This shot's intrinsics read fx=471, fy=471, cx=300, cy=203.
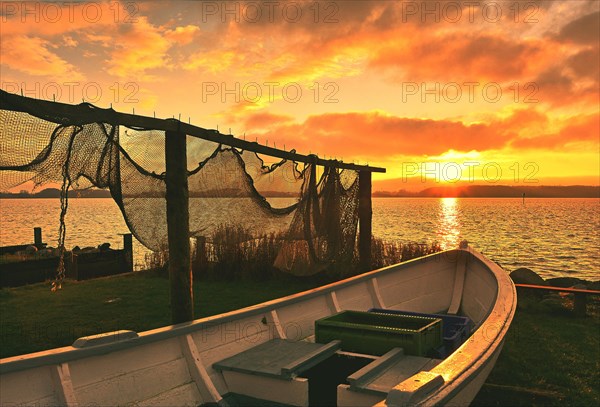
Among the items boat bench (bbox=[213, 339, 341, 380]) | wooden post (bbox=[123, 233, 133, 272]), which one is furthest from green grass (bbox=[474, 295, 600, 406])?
wooden post (bbox=[123, 233, 133, 272])

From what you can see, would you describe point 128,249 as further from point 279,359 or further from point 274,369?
point 274,369

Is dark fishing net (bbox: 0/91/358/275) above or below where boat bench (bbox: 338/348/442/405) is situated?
above

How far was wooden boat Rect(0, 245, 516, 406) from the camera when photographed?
366 cm

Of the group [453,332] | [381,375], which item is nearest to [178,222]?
[381,375]

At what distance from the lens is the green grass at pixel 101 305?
934 cm

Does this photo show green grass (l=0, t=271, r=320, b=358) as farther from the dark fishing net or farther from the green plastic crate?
the green plastic crate

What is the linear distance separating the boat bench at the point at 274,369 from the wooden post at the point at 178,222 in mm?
1855

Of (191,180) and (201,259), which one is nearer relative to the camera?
(191,180)

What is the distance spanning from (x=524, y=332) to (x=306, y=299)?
5317 millimetres

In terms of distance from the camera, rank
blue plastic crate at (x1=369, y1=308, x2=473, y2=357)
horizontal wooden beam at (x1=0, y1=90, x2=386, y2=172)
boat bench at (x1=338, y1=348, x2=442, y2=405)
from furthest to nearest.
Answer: blue plastic crate at (x1=369, y1=308, x2=473, y2=357) < horizontal wooden beam at (x1=0, y1=90, x2=386, y2=172) < boat bench at (x1=338, y1=348, x2=442, y2=405)

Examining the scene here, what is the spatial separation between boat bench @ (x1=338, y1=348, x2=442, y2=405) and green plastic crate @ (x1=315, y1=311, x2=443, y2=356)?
131mm

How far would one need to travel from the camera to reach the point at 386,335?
4992 millimetres

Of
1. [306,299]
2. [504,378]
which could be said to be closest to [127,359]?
[306,299]

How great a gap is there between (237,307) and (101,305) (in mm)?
3517
